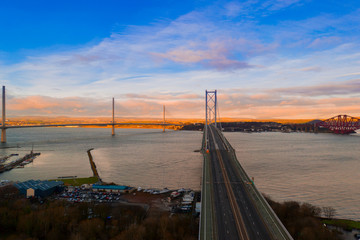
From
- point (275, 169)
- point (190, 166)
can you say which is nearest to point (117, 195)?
point (190, 166)

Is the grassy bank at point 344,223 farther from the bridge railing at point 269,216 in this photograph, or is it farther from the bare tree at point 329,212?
the bridge railing at point 269,216

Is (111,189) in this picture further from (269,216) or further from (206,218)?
(269,216)

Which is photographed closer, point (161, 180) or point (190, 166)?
point (161, 180)

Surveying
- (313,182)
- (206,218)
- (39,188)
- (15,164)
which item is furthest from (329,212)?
(15,164)

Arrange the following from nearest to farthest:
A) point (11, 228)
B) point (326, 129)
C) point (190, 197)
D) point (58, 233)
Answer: point (58, 233), point (11, 228), point (190, 197), point (326, 129)

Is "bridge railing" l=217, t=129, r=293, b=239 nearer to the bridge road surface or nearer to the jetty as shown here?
the bridge road surface

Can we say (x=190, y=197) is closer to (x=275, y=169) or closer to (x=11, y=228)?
(x=11, y=228)

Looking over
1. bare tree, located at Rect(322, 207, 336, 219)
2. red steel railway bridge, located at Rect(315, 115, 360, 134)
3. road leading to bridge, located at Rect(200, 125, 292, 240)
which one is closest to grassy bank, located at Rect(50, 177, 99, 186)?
road leading to bridge, located at Rect(200, 125, 292, 240)

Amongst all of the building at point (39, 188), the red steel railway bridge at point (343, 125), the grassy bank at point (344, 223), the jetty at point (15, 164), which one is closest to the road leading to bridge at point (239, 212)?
the grassy bank at point (344, 223)
